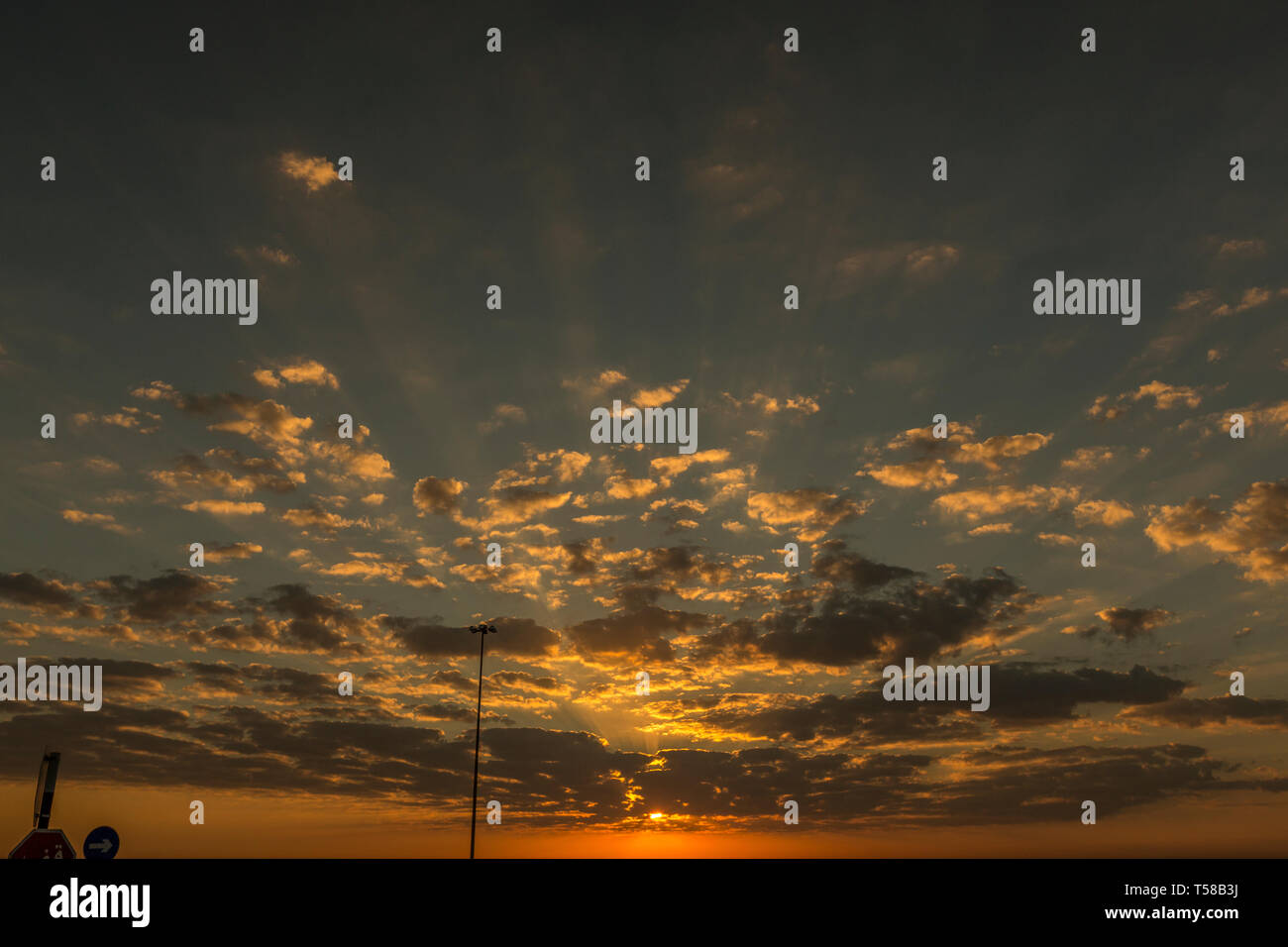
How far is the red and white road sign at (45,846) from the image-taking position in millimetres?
24672

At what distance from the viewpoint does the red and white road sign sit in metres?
24.7

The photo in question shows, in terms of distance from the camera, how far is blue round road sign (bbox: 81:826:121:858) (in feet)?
83.8

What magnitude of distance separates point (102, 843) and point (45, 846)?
1.44 metres

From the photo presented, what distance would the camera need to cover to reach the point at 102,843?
25891 millimetres

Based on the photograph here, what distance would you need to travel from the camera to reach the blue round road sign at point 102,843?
25.5 meters

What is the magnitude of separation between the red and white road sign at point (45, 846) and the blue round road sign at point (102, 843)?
422mm

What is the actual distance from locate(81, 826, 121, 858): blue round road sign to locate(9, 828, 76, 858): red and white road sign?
0.42 meters

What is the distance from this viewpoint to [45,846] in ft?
82.6
